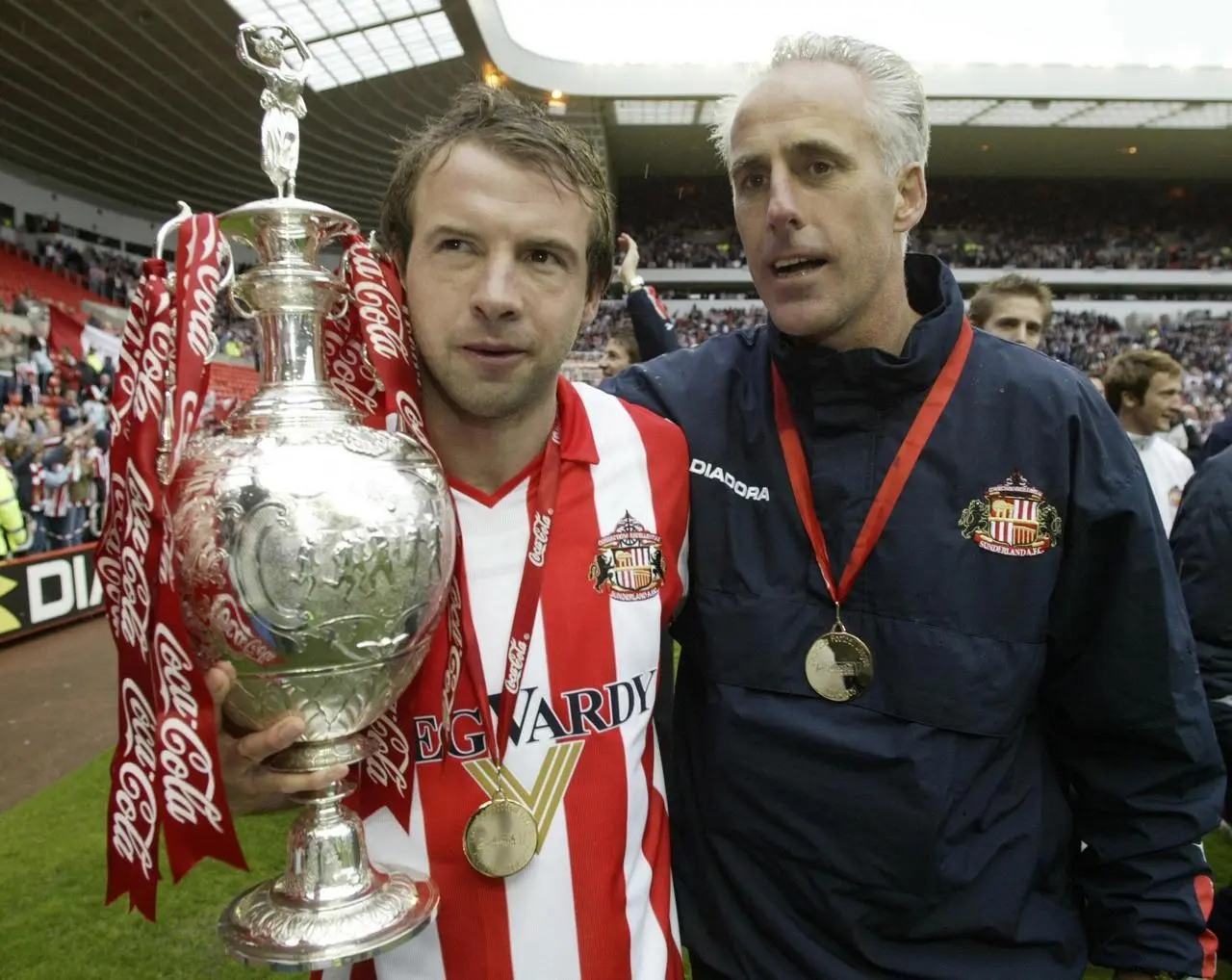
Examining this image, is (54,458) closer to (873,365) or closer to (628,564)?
(628,564)

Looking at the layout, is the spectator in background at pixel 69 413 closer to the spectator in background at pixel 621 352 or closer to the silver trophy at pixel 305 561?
the spectator in background at pixel 621 352

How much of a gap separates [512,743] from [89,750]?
4006 mm

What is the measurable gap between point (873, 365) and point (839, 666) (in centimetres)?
45

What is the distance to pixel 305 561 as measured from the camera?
1.03 m

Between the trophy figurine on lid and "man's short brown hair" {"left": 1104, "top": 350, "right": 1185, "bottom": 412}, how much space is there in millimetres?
4027

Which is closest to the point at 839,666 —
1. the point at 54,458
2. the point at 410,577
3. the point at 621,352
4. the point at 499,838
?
the point at 499,838

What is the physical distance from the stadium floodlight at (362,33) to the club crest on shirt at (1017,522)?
1385 cm

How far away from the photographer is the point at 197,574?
1.05 m

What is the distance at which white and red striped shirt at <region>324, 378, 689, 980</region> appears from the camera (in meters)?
1.33

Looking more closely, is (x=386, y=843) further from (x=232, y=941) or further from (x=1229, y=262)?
(x=1229, y=262)

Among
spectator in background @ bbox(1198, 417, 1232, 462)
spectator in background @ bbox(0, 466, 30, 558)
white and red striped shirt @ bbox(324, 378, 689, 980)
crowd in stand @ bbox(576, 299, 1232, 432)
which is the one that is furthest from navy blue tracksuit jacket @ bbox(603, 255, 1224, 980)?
crowd in stand @ bbox(576, 299, 1232, 432)

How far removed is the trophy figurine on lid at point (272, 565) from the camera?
104 cm

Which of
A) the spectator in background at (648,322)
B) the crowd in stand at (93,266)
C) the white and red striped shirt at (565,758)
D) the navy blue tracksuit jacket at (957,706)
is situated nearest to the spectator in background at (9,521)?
the spectator in background at (648,322)

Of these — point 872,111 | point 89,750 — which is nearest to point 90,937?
point 89,750
